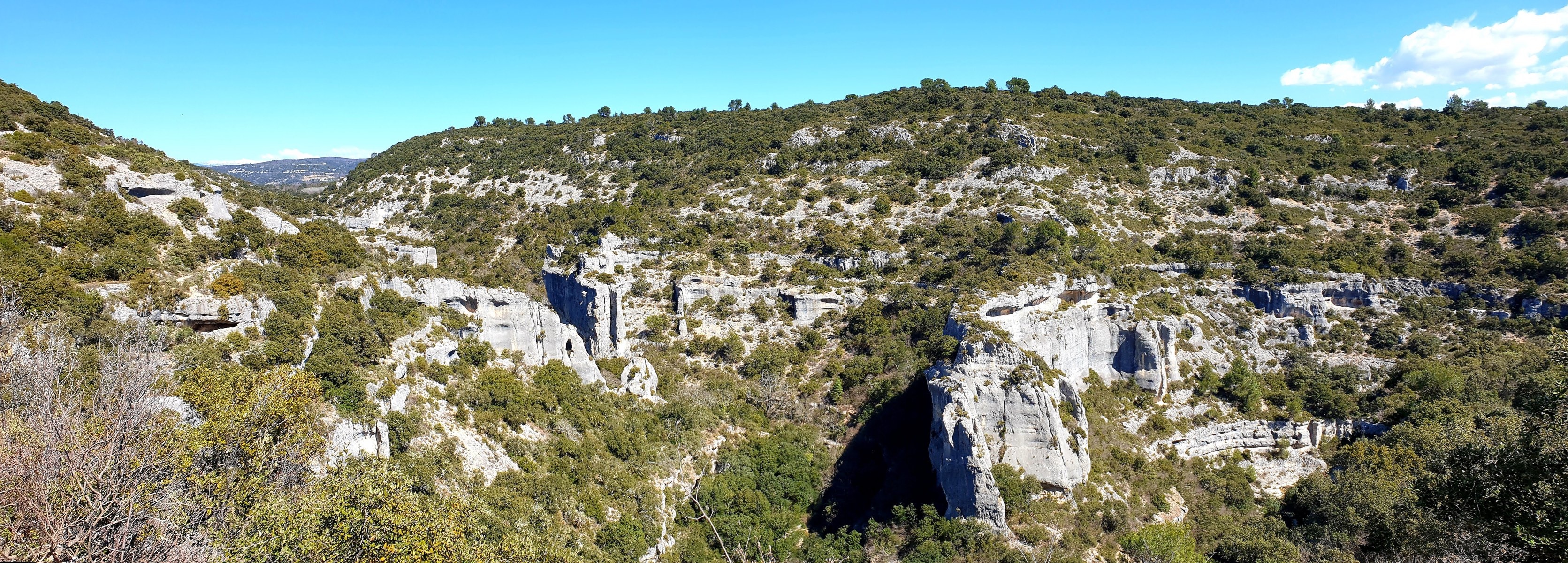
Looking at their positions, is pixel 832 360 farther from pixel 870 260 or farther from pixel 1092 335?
pixel 1092 335

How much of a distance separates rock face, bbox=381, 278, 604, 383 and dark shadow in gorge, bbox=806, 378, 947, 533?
48.2ft

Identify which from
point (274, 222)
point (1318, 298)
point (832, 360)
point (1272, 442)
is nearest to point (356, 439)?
point (274, 222)

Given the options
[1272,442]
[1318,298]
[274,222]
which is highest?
[274,222]

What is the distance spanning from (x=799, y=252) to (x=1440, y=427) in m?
39.6

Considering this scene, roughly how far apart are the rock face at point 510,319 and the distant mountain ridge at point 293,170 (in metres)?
97.2

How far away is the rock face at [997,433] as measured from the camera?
92.4 feet

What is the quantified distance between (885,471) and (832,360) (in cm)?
942

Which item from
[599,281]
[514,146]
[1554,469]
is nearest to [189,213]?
[599,281]

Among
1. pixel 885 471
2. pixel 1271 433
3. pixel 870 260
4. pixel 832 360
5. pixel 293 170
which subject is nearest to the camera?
pixel 885 471

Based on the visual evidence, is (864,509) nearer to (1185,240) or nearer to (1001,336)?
(1001,336)

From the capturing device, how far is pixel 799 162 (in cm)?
→ 7050

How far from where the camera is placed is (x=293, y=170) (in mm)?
140250

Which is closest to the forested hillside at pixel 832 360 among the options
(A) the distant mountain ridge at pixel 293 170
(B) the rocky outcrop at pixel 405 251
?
(B) the rocky outcrop at pixel 405 251

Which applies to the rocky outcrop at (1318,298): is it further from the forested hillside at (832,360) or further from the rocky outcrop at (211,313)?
the rocky outcrop at (211,313)
